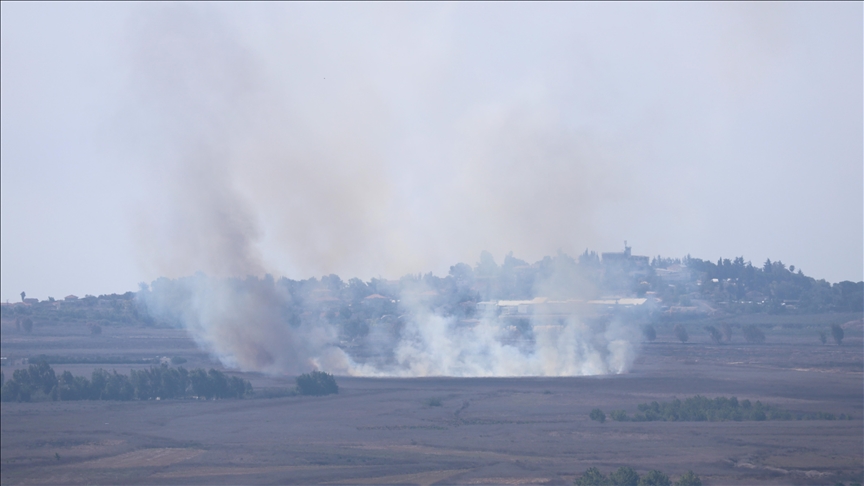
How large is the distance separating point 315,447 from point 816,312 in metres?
66.3

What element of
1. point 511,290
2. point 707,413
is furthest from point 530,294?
point 707,413

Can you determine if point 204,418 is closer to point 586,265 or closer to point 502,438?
point 502,438

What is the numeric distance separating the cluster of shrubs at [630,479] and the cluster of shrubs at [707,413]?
1646cm

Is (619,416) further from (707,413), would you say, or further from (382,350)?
(382,350)

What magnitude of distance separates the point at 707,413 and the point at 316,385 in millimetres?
26546

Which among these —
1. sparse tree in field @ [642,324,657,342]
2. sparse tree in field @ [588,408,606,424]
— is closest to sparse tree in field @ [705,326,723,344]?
sparse tree in field @ [642,324,657,342]

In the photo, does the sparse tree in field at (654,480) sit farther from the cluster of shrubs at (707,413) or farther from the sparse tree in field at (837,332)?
the sparse tree in field at (837,332)

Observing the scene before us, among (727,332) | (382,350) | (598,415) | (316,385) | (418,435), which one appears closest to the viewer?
(418,435)

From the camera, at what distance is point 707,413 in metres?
51.5

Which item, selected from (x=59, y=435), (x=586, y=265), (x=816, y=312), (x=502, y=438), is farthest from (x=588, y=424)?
(x=816, y=312)

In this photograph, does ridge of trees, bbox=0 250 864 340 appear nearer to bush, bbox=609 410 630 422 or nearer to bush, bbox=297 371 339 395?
bush, bbox=297 371 339 395

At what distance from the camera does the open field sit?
1460 inches

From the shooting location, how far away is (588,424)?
49312mm

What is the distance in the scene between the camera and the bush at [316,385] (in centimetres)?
6134
